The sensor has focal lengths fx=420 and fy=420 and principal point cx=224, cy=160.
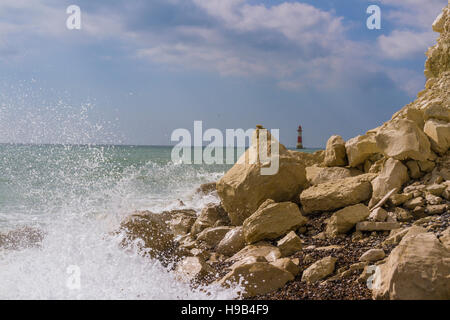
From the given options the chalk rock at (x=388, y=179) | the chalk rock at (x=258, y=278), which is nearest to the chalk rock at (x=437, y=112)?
the chalk rock at (x=388, y=179)

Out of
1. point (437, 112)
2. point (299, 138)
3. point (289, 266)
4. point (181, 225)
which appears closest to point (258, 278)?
point (289, 266)

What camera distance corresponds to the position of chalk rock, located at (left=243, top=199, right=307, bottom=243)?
5.41 metres

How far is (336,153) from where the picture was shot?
23.5 feet

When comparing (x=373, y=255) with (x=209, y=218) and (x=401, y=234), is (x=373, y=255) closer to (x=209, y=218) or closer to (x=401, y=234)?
(x=401, y=234)

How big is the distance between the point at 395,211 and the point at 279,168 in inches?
69.3

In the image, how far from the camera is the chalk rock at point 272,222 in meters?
5.41

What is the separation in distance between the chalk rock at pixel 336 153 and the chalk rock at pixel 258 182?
980mm

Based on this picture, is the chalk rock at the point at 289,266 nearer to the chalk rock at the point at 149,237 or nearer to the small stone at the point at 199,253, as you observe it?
the small stone at the point at 199,253

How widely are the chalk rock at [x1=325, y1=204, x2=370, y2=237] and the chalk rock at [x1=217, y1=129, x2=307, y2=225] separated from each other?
1.20 metres

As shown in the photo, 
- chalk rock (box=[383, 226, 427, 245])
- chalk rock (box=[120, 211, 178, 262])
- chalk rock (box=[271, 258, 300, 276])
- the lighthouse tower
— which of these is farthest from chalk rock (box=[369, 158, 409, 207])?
the lighthouse tower

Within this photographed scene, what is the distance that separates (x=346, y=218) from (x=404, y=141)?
1511mm
